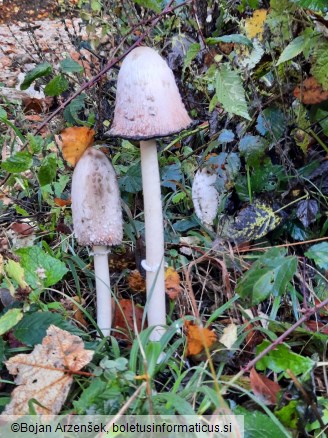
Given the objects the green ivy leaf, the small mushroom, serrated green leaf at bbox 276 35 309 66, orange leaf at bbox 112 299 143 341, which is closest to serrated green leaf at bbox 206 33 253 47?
serrated green leaf at bbox 276 35 309 66

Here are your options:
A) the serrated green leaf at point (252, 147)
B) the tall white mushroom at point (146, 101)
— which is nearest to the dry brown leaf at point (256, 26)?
the serrated green leaf at point (252, 147)

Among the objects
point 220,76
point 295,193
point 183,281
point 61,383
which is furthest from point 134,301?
point 220,76

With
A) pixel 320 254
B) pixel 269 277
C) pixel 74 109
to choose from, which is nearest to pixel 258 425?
pixel 269 277

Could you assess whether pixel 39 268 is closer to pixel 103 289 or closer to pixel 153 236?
pixel 103 289

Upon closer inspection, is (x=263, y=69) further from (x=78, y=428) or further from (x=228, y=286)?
(x=78, y=428)

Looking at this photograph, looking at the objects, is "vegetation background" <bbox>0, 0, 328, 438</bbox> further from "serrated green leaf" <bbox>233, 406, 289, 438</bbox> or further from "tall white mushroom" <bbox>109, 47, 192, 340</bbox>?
"tall white mushroom" <bbox>109, 47, 192, 340</bbox>

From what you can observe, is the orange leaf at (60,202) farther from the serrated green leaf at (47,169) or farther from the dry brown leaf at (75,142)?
the dry brown leaf at (75,142)

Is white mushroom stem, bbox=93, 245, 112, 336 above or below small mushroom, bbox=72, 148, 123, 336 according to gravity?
below
